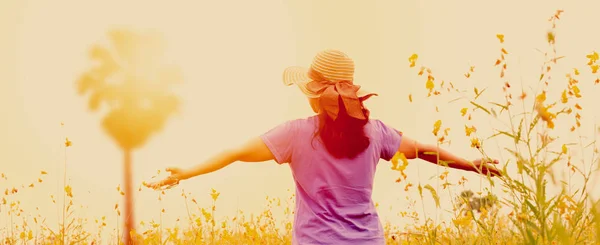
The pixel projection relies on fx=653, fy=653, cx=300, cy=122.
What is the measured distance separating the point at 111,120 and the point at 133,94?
1289mm

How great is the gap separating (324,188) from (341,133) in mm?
278

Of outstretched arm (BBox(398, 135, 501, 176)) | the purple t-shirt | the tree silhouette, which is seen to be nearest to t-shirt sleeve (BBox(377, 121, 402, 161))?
outstretched arm (BBox(398, 135, 501, 176))

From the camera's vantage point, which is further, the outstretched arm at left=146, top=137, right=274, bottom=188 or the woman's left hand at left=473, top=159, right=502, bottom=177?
the outstretched arm at left=146, top=137, right=274, bottom=188

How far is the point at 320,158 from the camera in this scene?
3178 mm

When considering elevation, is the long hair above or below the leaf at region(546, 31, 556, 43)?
below

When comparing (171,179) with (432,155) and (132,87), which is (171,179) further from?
(132,87)

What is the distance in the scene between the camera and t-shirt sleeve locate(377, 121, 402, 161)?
137 inches

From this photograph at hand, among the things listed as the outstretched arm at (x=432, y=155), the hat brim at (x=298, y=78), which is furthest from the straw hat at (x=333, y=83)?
the outstretched arm at (x=432, y=155)

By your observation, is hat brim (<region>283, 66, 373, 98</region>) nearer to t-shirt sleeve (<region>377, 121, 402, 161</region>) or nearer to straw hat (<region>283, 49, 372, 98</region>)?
straw hat (<region>283, 49, 372, 98</region>)

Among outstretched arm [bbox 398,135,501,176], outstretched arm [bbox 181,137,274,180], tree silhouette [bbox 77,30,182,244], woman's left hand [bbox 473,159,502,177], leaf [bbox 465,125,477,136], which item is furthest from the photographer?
tree silhouette [bbox 77,30,182,244]

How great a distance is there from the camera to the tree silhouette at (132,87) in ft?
68.8

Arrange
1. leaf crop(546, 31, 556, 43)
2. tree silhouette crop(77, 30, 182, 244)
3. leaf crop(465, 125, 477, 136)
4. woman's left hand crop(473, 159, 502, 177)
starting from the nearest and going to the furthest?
1. woman's left hand crop(473, 159, 502, 177)
2. leaf crop(546, 31, 556, 43)
3. leaf crop(465, 125, 477, 136)
4. tree silhouette crop(77, 30, 182, 244)

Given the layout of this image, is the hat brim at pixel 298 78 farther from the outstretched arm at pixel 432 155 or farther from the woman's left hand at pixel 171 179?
the woman's left hand at pixel 171 179

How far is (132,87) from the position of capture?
22156 millimetres
